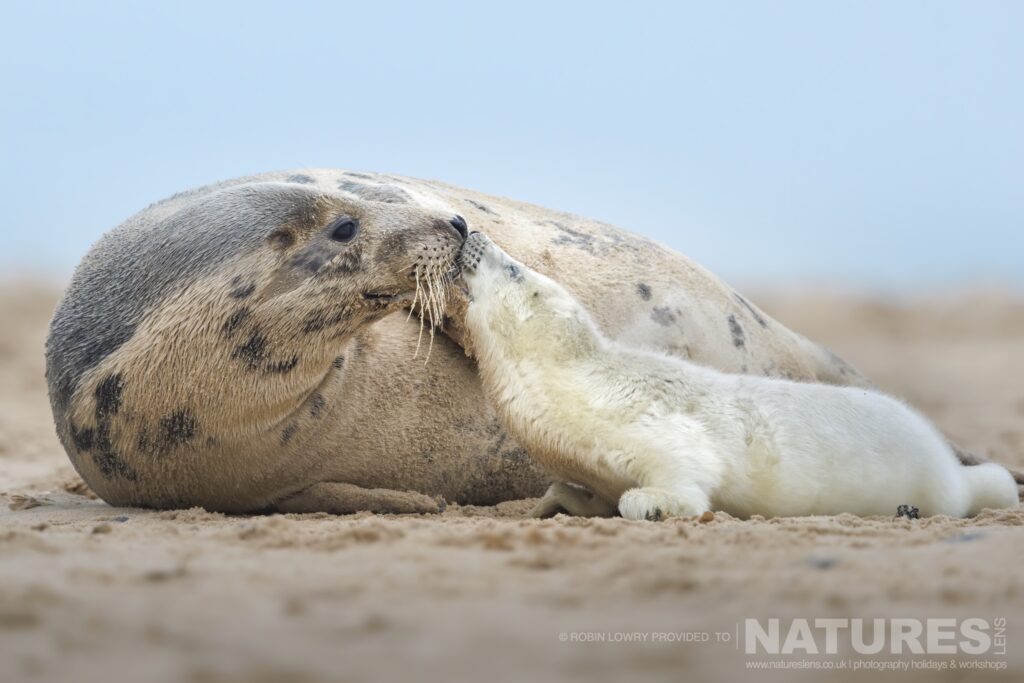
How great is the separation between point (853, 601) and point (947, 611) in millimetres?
191

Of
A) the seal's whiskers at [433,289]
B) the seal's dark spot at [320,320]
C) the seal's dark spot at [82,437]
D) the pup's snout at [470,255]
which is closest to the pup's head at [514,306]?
the pup's snout at [470,255]

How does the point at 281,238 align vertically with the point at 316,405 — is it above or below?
above

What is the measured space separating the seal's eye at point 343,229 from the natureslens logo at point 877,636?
9.03ft

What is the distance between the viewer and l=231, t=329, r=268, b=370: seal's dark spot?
15.1 ft

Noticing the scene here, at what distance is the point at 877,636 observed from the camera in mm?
2408

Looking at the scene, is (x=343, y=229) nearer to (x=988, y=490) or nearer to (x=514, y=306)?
(x=514, y=306)

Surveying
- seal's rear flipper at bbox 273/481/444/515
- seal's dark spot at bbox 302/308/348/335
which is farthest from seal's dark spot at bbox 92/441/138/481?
seal's dark spot at bbox 302/308/348/335

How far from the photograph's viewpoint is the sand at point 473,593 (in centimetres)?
218

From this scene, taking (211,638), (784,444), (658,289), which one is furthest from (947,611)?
(658,289)

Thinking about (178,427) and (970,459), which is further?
(970,459)

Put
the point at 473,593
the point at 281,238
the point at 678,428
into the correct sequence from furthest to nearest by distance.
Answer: the point at 281,238 → the point at 678,428 → the point at 473,593

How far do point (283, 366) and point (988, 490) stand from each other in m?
2.86

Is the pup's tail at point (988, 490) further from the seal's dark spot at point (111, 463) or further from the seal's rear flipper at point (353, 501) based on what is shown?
the seal's dark spot at point (111, 463)

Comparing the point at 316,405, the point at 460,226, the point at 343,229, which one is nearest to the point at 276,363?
the point at 316,405
